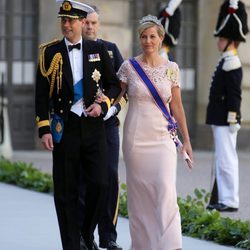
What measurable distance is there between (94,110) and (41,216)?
138 inches

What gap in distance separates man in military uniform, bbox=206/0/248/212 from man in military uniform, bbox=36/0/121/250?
3.87 m

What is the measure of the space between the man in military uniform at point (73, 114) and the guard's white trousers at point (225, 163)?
13.1ft

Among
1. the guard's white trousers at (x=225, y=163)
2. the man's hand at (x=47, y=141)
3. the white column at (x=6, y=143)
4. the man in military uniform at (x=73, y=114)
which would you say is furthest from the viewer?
the white column at (x=6, y=143)

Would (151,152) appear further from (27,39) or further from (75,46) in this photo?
(27,39)

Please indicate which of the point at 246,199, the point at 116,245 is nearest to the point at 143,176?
the point at 116,245

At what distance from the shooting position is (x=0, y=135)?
19.6 meters

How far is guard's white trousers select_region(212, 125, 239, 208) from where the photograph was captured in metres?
13.1

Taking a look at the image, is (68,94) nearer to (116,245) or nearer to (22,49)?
(116,245)

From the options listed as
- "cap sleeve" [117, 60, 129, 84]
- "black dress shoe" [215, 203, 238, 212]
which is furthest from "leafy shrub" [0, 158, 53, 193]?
"cap sleeve" [117, 60, 129, 84]

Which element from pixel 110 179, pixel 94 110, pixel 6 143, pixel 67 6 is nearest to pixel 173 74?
pixel 94 110

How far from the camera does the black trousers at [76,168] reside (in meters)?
9.07

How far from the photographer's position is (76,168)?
914 cm

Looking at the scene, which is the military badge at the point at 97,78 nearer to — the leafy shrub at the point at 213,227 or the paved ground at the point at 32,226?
the paved ground at the point at 32,226

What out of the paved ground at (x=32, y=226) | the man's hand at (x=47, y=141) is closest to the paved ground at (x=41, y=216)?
the paved ground at (x=32, y=226)
